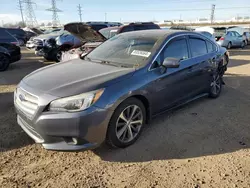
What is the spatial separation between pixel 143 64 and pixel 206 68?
1979 mm

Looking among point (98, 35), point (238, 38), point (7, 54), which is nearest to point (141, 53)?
point (98, 35)

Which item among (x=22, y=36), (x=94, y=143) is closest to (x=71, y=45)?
(x=94, y=143)

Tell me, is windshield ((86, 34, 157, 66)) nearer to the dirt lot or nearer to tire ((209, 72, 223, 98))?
the dirt lot

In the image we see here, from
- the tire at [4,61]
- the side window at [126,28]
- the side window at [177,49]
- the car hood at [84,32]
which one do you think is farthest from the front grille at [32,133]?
the tire at [4,61]

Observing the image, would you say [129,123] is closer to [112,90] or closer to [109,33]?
[112,90]

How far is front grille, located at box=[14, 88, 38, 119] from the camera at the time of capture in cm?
291

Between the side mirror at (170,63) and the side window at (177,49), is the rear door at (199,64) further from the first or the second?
the side mirror at (170,63)

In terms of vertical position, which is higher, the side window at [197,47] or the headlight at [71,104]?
the side window at [197,47]

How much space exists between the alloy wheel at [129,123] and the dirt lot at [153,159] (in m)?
0.18

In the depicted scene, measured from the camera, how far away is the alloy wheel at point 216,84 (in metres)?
5.43

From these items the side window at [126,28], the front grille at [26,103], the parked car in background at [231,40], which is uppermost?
the side window at [126,28]

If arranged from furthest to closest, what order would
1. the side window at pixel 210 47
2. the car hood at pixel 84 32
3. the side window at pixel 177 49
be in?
the car hood at pixel 84 32
the side window at pixel 210 47
the side window at pixel 177 49

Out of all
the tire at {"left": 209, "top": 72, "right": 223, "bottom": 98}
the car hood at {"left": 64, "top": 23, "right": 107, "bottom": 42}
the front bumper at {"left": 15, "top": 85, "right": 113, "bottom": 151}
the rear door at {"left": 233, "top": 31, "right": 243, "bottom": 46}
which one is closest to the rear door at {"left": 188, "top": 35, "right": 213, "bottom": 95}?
the tire at {"left": 209, "top": 72, "right": 223, "bottom": 98}

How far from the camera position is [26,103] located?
3.04 m
